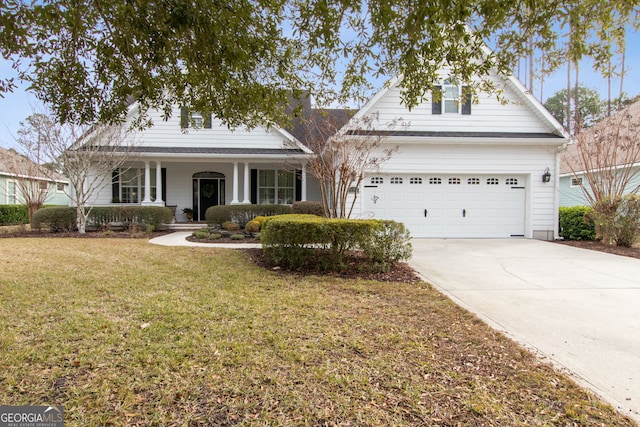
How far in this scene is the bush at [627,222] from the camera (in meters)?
10.6

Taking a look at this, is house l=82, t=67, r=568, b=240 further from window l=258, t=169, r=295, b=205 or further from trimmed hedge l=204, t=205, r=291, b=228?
window l=258, t=169, r=295, b=205

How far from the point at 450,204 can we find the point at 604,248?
4.72 metres

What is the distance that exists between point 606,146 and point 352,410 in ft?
46.4

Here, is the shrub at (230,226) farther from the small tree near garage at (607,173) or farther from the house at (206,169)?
the small tree near garage at (607,173)

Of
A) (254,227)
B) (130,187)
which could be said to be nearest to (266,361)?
(254,227)

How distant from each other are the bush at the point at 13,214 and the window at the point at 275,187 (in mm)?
14042

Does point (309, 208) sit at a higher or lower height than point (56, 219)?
higher

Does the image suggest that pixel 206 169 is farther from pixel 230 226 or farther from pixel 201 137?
pixel 230 226

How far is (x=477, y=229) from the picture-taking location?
12828 millimetres

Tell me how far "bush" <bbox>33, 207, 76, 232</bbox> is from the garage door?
1163 centimetres

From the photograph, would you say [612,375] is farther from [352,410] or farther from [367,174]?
[367,174]

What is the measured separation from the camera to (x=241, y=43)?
416cm

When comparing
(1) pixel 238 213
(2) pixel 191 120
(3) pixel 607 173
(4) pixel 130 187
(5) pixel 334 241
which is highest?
(2) pixel 191 120

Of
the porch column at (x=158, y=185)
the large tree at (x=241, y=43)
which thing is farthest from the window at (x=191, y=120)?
the porch column at (x=158, y=185)
